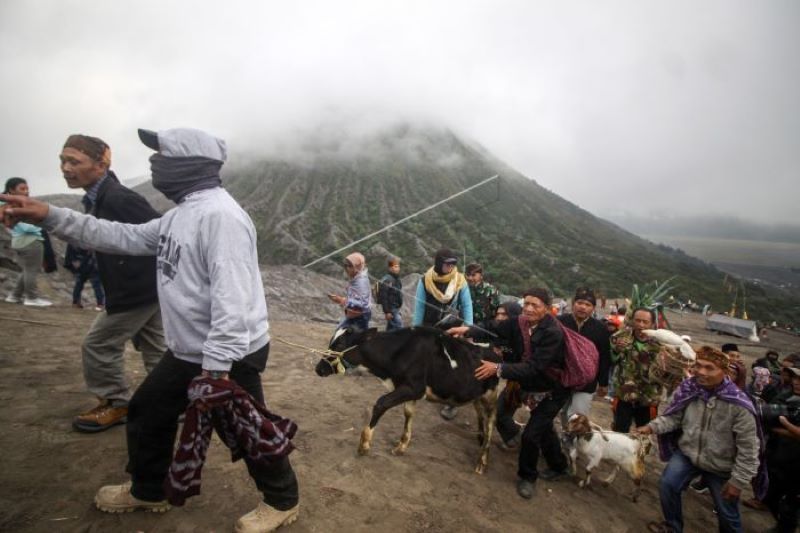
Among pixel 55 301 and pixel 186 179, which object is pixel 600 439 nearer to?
pixel 186 179

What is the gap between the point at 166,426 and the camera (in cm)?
248

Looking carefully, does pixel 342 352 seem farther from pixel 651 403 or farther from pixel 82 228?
pixel 651 403

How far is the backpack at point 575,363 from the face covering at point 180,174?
345 centimetres

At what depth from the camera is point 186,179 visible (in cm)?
233

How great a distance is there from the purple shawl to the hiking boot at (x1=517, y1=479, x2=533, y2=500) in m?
1.35

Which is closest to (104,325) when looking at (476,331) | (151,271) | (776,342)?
(151,271)

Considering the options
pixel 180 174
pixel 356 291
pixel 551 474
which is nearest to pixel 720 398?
pixel 551 474

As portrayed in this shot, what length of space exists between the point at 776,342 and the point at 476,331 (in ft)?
138


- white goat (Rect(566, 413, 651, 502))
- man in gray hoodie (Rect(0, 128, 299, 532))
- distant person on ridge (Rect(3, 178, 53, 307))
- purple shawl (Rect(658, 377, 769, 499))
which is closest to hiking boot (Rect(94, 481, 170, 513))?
man in gray hoodie (Rect(0, 128, 299, 532))

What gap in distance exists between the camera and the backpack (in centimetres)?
393

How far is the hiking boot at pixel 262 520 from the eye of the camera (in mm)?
2615

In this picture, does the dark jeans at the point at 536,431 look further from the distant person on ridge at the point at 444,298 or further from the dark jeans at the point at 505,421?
the distant person on ridge at the point at 444,298

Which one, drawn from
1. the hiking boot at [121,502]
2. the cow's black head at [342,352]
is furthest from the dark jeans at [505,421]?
the hiking boot at [121,502]

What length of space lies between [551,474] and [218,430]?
12.3 ft
